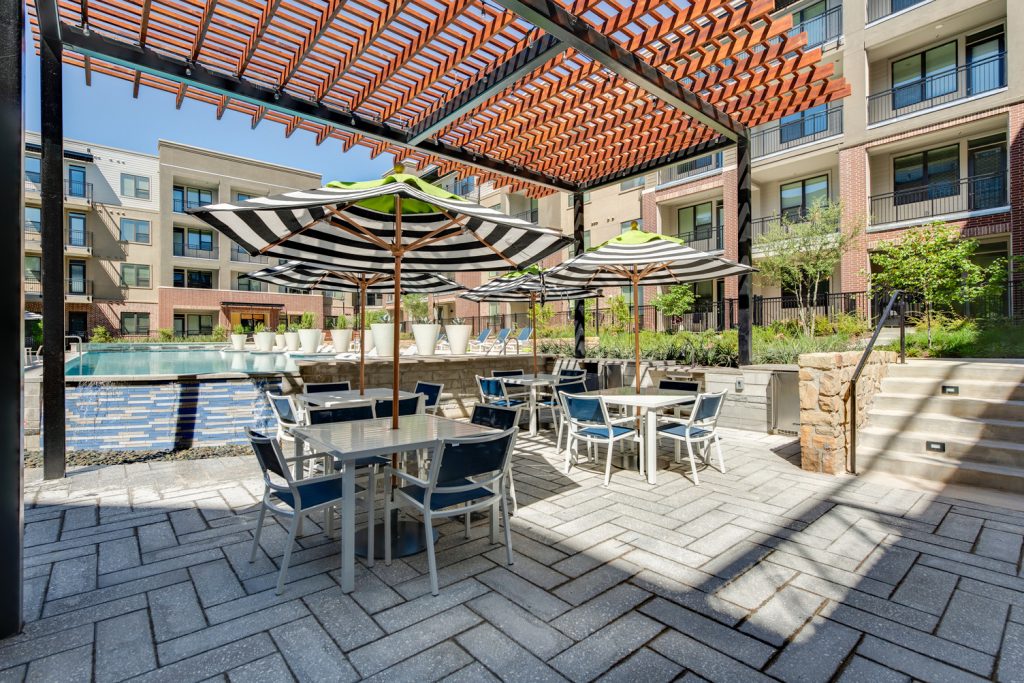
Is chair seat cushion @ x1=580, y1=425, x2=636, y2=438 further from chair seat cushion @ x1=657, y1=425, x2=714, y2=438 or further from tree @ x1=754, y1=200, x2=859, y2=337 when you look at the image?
tree @ x1=754, y1=200, x2=859, y2=337

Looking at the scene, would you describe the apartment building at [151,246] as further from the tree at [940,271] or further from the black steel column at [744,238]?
the tree at [940,271]

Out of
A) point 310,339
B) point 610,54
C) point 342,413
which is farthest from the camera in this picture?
point 310,339

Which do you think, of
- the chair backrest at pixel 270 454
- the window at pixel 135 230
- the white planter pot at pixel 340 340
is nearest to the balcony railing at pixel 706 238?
the white planter pot at pixel 340 340

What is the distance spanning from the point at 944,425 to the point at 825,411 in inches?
49.5

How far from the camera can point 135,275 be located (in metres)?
29.4

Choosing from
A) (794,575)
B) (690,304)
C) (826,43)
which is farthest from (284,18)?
(826,43)

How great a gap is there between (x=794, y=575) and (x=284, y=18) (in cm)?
541

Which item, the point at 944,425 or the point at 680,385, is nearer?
the point at 944,425

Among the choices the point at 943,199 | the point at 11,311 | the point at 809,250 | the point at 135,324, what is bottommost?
the point at 11,311

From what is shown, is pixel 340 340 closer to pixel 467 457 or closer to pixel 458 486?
pixel 458 486

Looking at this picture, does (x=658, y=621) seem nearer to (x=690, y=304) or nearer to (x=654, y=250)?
(x=654, y=250)

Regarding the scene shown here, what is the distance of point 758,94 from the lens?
5.62 metres

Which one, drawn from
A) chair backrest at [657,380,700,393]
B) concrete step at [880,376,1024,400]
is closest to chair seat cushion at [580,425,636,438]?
chair backrest at [657,380,700,393]

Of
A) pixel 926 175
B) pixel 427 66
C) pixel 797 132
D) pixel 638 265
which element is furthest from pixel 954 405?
pixel 797 132
